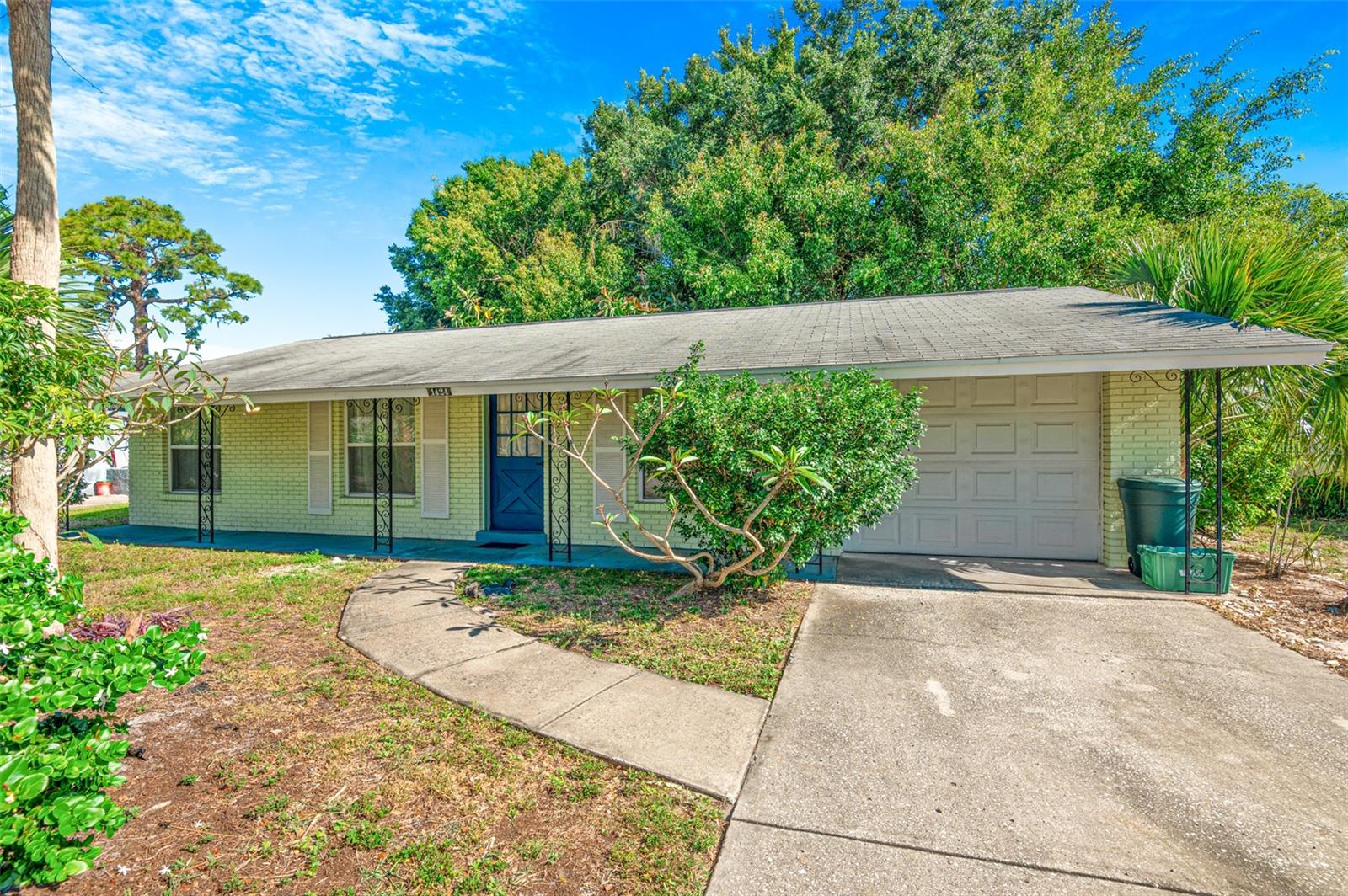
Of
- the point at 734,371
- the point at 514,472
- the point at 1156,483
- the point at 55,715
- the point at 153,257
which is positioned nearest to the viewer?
the point at 55,715

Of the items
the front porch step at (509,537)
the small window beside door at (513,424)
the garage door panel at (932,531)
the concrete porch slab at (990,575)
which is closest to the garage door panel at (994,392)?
the garage door panel at (932,531)

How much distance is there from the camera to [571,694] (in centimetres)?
418

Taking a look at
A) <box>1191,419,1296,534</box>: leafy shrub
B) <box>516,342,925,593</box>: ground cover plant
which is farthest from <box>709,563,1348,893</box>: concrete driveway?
<box>1191,419,1296,534</box>: leafy shrub

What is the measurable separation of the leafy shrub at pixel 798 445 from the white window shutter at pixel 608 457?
11.1 ft

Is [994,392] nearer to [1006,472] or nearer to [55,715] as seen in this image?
[1006,472]

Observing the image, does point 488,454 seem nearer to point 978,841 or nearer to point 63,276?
point 63,276

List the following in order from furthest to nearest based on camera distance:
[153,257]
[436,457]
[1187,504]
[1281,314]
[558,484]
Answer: [153,257] < [436,457] < [558,484] < [1281,314] < [1187,504]

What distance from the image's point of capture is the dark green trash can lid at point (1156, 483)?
267 inches

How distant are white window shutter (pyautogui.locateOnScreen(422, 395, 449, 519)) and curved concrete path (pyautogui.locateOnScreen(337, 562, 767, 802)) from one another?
4.22m

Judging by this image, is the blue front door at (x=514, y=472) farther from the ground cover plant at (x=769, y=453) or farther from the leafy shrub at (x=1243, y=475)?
the leafy shrub at (x=1243, y=475)

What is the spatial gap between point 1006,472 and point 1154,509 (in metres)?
1.64

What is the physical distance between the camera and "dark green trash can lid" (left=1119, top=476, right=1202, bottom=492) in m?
6.79

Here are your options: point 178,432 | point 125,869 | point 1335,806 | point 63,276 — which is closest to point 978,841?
point 1335,806

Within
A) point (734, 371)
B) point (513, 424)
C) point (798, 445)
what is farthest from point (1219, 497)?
point (513, 424)
